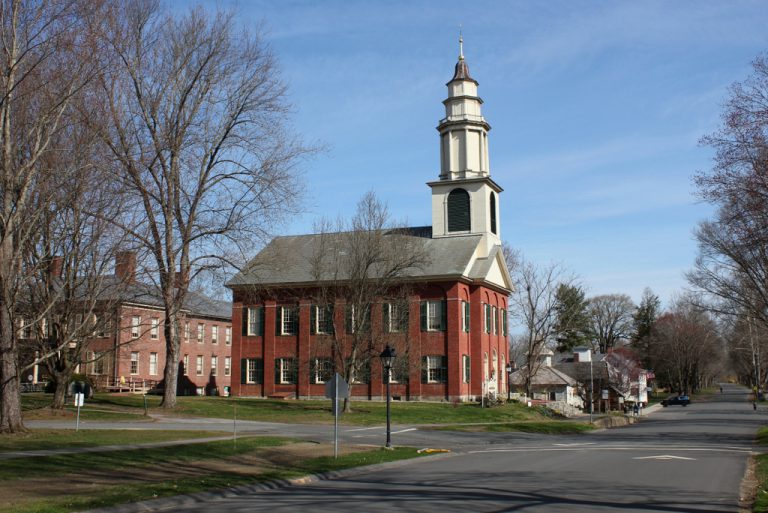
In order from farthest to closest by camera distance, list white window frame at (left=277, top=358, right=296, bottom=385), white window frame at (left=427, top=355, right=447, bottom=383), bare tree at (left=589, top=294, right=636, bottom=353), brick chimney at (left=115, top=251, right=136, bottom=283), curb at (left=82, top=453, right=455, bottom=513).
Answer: bare tree at (left=589, top=294, right=636, bottom=353) → white window frame at (left=277, top=358, right=296, bottom=385) → white window frame at (left=427, top=355, right=447, bottom=383) → brick chimney at (left=115, top=251, right=136, bottom=283) → curb at (left=82, top=453, right=455, bottom=513)

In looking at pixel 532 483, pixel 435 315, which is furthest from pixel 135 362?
pixel 532 483

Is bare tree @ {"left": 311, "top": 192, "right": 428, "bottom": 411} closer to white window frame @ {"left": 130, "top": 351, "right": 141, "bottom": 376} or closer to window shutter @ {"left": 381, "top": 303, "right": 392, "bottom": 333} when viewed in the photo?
window shutter @ {"left": 381, "top": 303, "right": 392, "bottom": 333}

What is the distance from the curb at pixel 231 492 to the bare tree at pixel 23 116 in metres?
10.3

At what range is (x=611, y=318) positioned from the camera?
12950 cm

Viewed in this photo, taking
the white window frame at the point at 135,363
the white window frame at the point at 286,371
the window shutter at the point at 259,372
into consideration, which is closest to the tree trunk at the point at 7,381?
the white window frame at the point at 286,371

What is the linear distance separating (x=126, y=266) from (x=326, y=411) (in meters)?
14.3

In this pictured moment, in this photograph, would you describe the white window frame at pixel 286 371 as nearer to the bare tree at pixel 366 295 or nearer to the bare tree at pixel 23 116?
the bare tree at pixel 366 295

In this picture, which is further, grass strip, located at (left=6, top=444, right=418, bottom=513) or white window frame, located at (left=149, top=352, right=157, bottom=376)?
white window frame, located at (left=149, top=352, right=157, bottom=376)

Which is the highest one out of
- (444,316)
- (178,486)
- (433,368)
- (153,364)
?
(444,316)

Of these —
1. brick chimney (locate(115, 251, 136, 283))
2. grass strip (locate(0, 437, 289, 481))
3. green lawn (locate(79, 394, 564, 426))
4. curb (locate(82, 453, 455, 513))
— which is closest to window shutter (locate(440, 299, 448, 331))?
green lawn (locate(79, 394, 564, 426))

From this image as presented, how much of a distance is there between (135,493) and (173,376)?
2255 centimetres

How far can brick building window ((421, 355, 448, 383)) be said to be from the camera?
158 feet

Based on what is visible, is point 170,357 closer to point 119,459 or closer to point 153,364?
point 119,459

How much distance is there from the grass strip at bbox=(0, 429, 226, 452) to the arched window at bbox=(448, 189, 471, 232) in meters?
29.7
